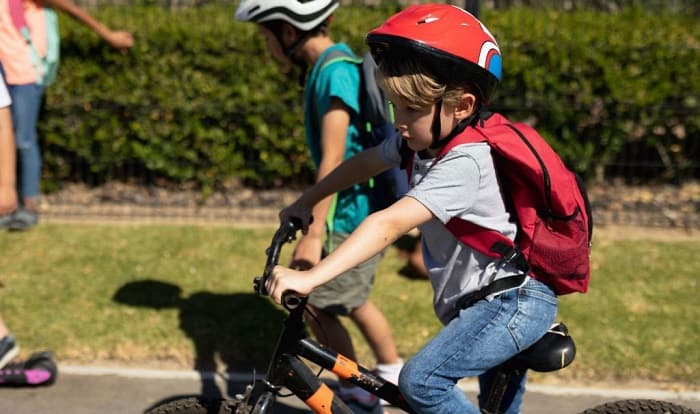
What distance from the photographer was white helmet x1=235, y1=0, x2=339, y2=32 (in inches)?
142

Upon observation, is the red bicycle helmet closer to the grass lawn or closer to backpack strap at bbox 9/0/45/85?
the grass lawn

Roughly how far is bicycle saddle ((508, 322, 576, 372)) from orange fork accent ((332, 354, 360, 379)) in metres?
0.52

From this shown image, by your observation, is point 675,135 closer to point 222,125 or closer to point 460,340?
point 222,125

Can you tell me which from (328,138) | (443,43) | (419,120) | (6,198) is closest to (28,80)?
(6,198)

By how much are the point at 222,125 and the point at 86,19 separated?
1.24m

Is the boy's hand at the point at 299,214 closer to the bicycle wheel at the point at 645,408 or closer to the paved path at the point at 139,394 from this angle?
the bicycle wheel at the point at 645,408

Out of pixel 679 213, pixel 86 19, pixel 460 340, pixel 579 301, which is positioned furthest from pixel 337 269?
pixel 679 213

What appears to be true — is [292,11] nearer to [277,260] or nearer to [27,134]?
[277,260]

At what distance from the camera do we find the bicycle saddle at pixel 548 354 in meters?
2.82

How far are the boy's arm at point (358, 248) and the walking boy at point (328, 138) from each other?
2.54 feet

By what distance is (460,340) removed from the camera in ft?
9.39

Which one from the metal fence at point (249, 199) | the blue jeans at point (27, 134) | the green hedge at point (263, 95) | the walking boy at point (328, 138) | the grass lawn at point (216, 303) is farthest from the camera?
the metal fence at point (249, 199)

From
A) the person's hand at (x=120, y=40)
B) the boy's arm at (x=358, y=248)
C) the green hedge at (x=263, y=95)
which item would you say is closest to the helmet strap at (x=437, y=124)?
the boy's arm at (x=358, y=248)

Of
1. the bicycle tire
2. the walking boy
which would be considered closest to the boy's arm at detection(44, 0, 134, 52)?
the walking boy
